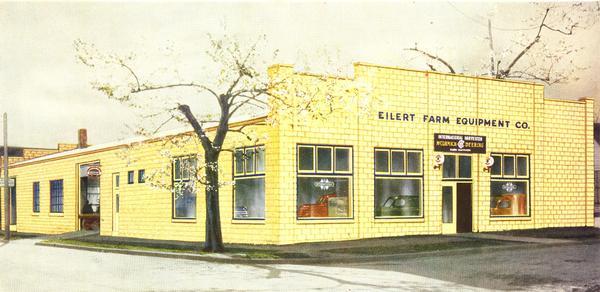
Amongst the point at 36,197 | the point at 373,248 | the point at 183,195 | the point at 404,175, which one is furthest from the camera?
the point at 36,197

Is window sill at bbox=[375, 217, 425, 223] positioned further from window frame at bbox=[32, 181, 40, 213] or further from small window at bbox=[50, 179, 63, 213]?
window frame at bbox=[32, 181, 40, 213]

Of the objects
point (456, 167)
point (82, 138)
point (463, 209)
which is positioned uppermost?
point (82, 138)

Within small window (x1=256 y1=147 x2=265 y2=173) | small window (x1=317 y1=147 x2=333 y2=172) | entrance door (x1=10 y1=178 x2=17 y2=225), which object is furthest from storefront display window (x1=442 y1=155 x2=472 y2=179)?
entrance door (x1=10 y1=178 x2=17 y2=225)

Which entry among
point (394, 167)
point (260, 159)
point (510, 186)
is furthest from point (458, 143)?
point (260, 159)

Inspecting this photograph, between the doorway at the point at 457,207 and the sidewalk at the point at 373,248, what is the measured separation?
3.67 ft

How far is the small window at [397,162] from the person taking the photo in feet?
80.8

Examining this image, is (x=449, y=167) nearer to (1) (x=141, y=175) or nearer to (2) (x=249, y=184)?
(2) (x=249, y=184)

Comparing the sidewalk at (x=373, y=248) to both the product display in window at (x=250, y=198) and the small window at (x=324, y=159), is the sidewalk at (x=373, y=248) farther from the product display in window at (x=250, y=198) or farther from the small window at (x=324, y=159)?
the small window at (x=324, y=159)

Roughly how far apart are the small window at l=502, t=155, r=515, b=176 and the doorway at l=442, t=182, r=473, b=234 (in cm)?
176

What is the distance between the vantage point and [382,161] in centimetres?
2442

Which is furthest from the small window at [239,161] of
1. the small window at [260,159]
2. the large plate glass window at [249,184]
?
the small window at [260,159]

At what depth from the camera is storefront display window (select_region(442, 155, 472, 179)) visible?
84.8 ft

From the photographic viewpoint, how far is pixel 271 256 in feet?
59.9

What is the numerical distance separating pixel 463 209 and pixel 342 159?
540 cm
